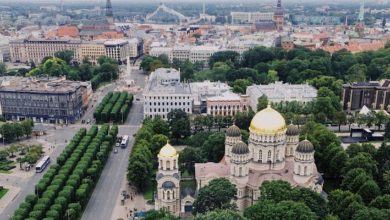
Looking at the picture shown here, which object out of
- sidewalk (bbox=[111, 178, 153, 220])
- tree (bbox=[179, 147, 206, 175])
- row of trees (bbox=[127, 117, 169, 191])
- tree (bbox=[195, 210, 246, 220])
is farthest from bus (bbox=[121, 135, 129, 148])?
tree (bbox=[195, 210, 246, 220])

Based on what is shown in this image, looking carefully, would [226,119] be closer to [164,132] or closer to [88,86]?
[164,132]

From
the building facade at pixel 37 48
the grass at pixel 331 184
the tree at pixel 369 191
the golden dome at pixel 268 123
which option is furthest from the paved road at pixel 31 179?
the building facade at pixel 37 48

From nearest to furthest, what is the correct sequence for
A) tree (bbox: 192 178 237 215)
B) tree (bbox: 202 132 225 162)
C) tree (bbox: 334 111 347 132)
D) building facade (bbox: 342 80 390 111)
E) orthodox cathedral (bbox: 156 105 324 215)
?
tree (bbox: 192 178 237 215) → orthodox cathedral (bbox: 156 105 324 215) → tree (bbox: 202 132 225 162) → tree (bbox: 334 111 347 132) → building facade (bbox: 342 80 390 111)

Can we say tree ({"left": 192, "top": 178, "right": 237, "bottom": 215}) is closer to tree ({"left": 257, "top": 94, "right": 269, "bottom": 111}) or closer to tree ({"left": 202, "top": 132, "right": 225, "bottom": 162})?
tree ({"left": 202, "top": 132, "right": 225, "bottom": 162})

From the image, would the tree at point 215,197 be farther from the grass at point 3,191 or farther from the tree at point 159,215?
the grass at point 3,191

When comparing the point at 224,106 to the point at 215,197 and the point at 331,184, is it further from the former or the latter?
the point at 215,197

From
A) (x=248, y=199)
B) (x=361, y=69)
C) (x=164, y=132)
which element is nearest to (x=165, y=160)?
(x=248, y=199)
